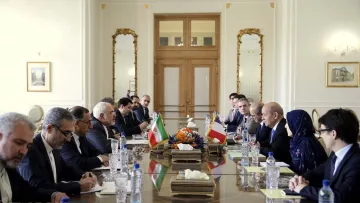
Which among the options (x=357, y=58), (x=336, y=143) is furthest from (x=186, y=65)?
(x=336, y=143)

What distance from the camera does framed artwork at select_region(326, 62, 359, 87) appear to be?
10328 millimetres

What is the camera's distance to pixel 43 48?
1093 cm

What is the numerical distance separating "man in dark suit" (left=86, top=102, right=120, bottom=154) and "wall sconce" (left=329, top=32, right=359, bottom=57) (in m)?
7.24

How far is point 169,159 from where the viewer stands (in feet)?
13.7

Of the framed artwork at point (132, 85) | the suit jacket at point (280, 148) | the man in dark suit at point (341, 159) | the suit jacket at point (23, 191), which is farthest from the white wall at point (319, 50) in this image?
the suit jacket at point (23, 191)

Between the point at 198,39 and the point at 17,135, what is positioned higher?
the point at 198,39

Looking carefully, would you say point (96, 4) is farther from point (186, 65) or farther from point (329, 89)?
point (329, 89)

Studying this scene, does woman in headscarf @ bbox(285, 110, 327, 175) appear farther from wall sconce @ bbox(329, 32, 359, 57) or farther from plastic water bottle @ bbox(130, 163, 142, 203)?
wall sconce @ bbox(329, 32, 359, 57)

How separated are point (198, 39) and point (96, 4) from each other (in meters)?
3.11

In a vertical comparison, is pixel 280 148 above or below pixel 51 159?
below

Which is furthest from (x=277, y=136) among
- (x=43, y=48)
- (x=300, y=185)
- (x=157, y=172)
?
(x=43, y=48)

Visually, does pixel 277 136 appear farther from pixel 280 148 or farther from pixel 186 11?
pixel 186 11

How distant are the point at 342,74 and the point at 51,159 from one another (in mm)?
8981

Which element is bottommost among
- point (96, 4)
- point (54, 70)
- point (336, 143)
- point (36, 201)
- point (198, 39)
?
point (36, 201)
